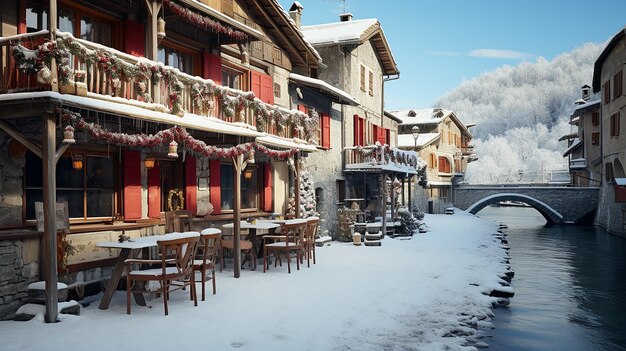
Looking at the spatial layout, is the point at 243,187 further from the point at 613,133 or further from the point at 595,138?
the point at 595,138

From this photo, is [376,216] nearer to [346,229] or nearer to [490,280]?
[346,229]

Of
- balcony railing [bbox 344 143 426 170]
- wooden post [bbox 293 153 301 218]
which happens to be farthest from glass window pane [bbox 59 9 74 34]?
balcony railing [bbox 344 143 426 170]

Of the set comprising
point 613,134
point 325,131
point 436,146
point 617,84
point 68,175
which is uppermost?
point 617,84

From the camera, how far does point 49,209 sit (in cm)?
735

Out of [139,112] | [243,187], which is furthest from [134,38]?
[243,187]

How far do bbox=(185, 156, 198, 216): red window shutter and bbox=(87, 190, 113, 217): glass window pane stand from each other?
88.5 inches

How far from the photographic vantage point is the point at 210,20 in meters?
10.9

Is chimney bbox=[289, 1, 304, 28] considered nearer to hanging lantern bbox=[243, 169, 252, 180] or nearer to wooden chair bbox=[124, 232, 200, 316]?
hanging lantern bbox=[243, 169, 252, 180]

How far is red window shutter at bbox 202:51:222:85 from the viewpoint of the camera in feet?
41.8

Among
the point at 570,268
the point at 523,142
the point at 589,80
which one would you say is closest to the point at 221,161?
the point at 570,268

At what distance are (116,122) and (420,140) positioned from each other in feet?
108

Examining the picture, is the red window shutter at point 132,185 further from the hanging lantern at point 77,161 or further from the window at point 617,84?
the window at point 617,84

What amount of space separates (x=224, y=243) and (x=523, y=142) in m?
113

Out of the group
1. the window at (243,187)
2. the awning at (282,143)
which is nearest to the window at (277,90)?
the awning at (282,143)
